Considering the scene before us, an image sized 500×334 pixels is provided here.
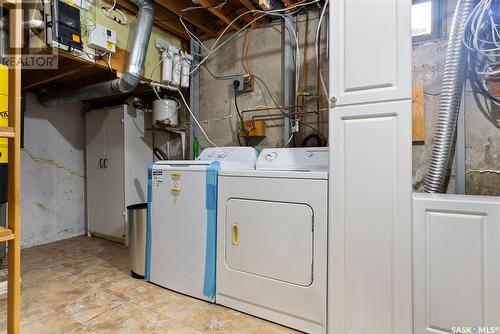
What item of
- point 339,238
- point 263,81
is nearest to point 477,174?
point 339,238

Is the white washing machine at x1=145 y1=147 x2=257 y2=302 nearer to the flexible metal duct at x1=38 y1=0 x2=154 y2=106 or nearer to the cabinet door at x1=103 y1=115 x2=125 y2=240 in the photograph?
the flexible metal duct at x1=38 y1=0 x2=154 y2=106

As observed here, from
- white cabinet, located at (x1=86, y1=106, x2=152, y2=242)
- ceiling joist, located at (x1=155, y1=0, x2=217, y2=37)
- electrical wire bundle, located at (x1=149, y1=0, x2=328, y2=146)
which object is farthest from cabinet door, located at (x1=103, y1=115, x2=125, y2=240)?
ceiling joist, located at (x1=155, y1=0, x2=217, y2=37)

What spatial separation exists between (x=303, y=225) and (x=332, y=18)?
1208mm

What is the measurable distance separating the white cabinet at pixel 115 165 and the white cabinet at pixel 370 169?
2670mm

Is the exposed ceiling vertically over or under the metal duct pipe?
over

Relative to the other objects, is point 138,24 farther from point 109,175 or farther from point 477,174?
point 477,174

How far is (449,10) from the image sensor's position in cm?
195

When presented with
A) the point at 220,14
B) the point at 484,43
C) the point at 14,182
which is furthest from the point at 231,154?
the point at 484,43

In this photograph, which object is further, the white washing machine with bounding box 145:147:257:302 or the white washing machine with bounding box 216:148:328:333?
the white washing machine with bounding box 145:147:257:302

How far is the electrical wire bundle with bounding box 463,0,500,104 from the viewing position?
1744mm

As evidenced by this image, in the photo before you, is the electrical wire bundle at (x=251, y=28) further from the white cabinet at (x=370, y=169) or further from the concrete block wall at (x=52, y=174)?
the concrete block wall at (x=52, y=174)

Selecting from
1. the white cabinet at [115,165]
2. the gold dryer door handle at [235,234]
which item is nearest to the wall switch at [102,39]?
the white cabinet at [115,165]

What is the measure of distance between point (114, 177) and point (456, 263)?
136 inches

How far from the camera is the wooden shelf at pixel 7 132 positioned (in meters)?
1.07
